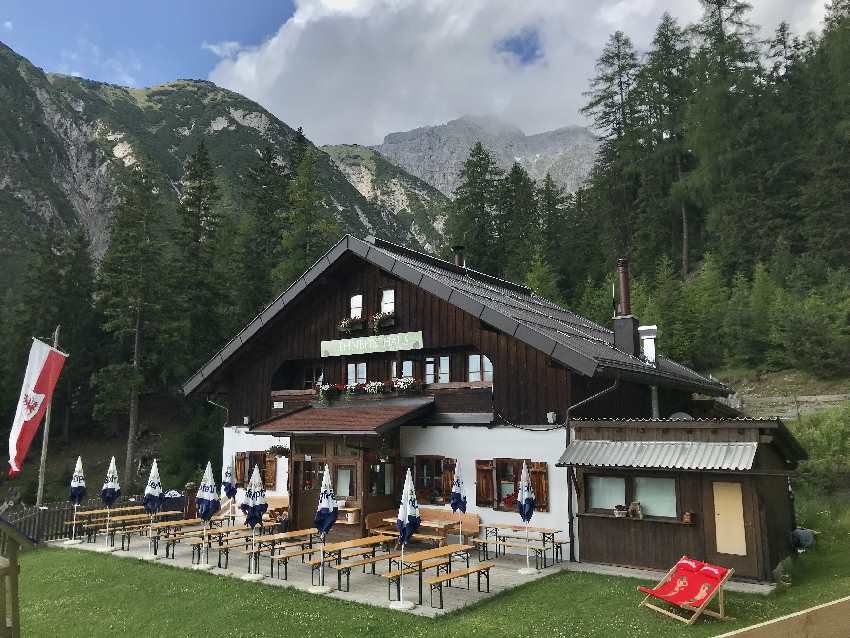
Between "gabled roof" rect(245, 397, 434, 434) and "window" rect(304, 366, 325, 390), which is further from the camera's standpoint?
"window" rect(304, 366, 325, 390)

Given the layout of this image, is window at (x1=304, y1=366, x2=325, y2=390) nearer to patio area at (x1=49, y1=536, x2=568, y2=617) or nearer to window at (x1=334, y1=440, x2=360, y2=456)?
window at (x1=334, y1=440, x2=360, y2=456)

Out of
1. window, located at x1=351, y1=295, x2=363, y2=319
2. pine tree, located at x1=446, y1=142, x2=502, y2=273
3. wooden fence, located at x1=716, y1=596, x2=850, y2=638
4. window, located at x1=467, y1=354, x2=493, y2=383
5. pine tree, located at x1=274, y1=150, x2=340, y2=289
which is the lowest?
wooden fence, located at x1=716, y1=596, x2=850, y2=638

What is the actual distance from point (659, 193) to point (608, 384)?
30579mm

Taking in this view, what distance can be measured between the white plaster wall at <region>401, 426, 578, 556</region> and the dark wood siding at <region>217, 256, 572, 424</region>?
47 cm

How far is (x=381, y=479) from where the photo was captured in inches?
623

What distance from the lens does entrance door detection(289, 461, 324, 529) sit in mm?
16266

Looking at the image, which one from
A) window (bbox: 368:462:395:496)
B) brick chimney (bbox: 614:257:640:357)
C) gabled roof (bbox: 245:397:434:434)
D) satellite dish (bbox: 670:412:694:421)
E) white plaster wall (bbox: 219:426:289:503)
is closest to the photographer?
satellite dish (bbox: 670:412:694:421)

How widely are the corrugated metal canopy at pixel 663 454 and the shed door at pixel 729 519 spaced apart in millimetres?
566

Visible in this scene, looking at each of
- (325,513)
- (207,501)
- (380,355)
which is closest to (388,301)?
(380,355)

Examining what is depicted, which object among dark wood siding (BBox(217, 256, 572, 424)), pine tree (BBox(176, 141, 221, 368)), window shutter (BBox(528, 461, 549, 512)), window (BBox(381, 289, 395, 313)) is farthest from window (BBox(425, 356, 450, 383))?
pine tree (BBox(176, 141, 221, 368))

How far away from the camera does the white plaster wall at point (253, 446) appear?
18.6 metres

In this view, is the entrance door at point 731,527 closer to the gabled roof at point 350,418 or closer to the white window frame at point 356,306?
the gabled roof at point 350,418

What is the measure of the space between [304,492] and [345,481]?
1.34 m

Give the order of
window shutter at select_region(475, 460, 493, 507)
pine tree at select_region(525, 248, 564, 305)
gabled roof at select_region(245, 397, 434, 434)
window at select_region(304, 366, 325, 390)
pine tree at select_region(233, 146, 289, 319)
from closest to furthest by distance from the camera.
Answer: window shutter at select_region(475, 460, 493, 507) < gabled roof at select_region(245, 397, 434, 434) < window at select_region(304, 366, 325, 390) < pine tree at select_region(525, 248, 564, 305) < pine tree at select_region(233, 146, 289, 319)
